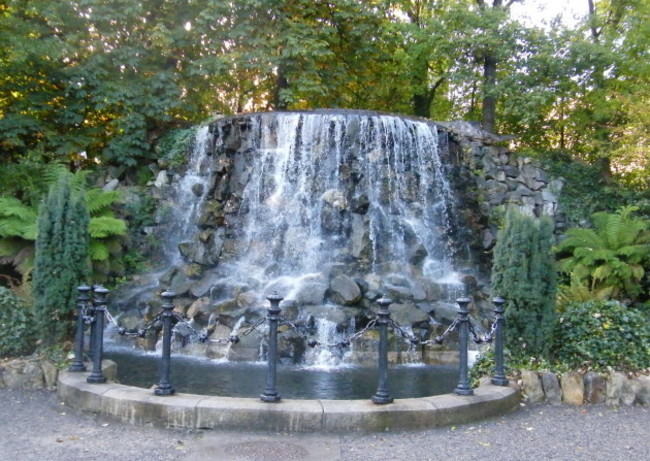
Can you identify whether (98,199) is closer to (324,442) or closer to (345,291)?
(345,291)

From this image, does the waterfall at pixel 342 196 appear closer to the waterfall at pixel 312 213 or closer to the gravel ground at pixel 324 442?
the waterfall at pixel 312 213

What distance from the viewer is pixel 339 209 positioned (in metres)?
13.1

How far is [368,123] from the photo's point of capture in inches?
571

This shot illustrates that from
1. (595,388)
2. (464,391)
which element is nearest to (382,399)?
(464,391)

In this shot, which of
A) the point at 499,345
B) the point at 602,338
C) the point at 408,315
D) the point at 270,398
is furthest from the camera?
the point at 408,315

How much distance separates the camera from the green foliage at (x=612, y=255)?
40.8 ft

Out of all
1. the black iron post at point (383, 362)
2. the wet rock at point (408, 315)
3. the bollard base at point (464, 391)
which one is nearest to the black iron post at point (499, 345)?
the bollard base at point (464, 391)

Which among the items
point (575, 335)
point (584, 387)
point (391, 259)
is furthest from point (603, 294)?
point (391, 259)

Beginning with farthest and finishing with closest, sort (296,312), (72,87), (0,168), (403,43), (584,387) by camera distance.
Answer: (403,43)
(72,87)
(0,168)
(296,312)
(584,387)

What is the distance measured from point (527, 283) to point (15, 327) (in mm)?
6014

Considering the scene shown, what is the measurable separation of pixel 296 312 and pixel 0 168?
805 cm

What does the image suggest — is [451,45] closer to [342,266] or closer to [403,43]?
[403,43]

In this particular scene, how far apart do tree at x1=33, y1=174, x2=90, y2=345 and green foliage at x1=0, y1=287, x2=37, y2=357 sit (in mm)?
337

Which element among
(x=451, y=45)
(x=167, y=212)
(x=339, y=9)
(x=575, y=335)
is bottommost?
(x=575, y=335)
